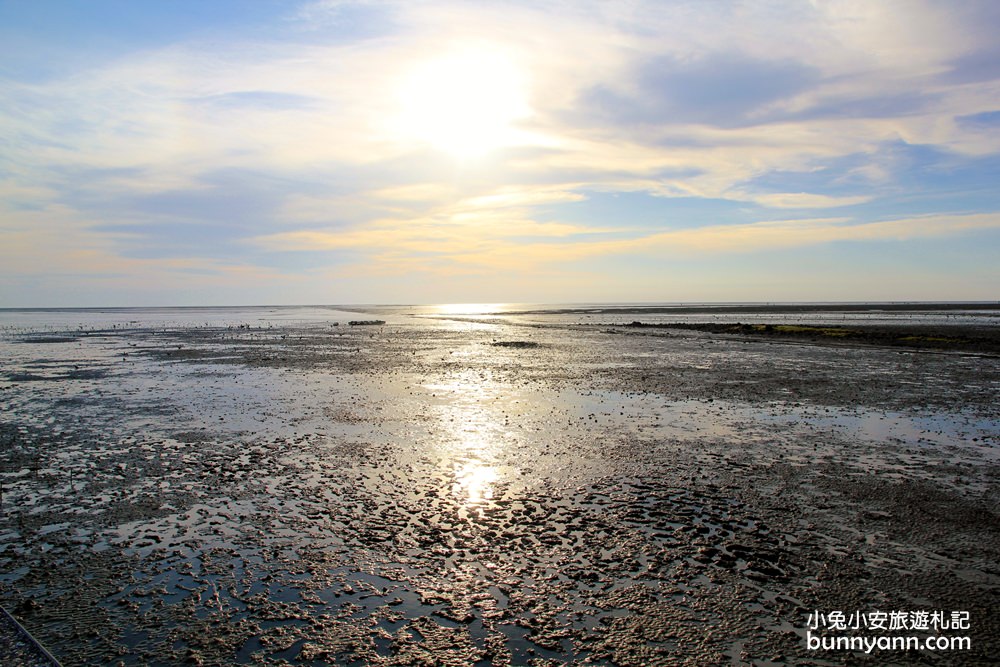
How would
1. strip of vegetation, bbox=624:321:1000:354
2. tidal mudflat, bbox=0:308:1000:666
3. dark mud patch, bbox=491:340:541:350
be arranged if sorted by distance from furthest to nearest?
1. dark mud patch, bbox=491:340:541:350
2. strip of vegetation, bbox=624:321:1000:354
3. tidal mudflat, bbox=0:308:1000:666

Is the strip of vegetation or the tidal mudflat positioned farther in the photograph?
the strip of vegetation

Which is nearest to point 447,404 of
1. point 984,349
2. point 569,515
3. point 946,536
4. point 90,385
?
point 569,515

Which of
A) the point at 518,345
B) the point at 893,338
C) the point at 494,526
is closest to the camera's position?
the point at 494,526

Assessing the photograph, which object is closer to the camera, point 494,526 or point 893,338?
point 494,526

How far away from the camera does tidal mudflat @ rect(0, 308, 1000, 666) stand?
Answer: 7270 millimetres

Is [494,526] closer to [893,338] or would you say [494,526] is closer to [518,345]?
[518,345]

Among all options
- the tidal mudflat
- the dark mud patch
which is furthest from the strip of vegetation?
the tidal mudflat

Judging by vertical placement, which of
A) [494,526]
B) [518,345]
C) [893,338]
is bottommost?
[494,526]

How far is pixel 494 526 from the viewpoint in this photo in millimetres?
10688

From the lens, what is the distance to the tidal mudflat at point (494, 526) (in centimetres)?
727

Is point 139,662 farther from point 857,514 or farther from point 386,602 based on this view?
point 857,514

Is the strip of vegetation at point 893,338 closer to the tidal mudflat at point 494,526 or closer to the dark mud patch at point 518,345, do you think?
the dark mud patch at point 518,345

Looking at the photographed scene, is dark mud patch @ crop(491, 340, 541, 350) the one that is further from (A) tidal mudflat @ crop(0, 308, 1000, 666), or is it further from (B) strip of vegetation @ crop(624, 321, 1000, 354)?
(A) tidal mudflat @ crop(0, 308, 1000, 666)

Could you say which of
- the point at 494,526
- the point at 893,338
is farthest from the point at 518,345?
the point at 494,526
